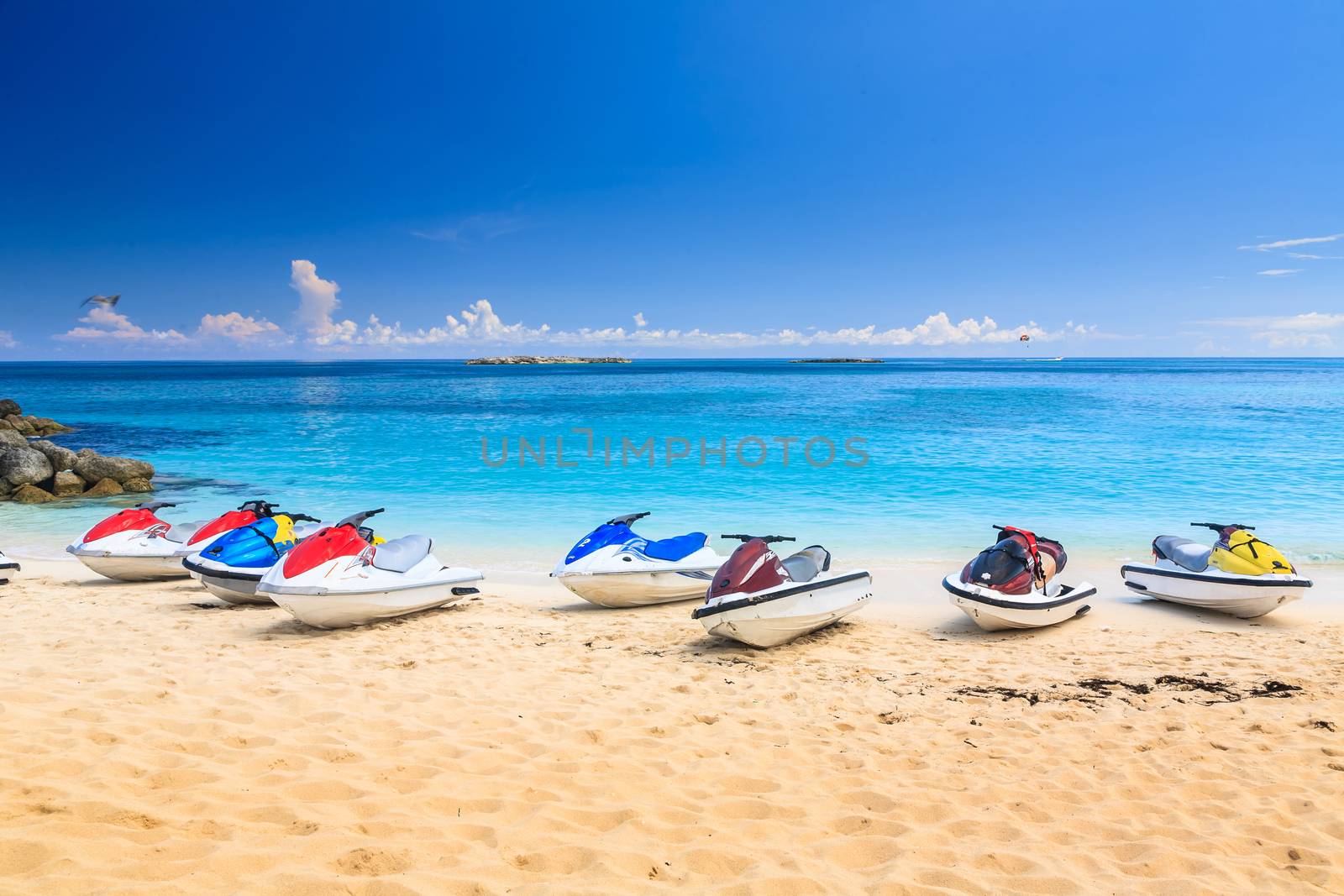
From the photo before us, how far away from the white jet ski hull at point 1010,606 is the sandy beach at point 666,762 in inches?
9.3

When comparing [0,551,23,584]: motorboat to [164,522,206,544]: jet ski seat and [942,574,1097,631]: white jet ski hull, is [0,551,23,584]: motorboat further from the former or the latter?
[942,574,1097,631]: white jet ski hull

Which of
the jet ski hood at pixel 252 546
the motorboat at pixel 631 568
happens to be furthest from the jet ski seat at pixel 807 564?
the jet ski hood at pixel 252 546

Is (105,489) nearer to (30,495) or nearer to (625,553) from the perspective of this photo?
(30,495)

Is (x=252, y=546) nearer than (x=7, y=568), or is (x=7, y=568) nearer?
(x=252, y=546)

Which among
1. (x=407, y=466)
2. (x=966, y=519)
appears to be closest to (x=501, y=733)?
(x=966, y=519)

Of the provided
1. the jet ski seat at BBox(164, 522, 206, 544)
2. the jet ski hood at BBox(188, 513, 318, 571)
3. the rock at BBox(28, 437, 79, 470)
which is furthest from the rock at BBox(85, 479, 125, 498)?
the jet ski hood at BBox(188, 513, 318, 571)

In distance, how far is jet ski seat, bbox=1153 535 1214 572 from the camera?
→ 7758mm

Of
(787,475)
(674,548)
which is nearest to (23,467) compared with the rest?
(674,548)

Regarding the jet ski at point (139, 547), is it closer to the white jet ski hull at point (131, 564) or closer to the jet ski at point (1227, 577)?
the white jet ski hull at point (131, 564)

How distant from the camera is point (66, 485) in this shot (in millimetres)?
16922

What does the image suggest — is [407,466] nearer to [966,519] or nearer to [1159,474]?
[966,519]

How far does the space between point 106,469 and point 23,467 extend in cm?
148

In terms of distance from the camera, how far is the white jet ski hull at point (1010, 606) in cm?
689

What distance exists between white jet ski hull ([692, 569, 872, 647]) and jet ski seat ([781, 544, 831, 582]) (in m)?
0.19
